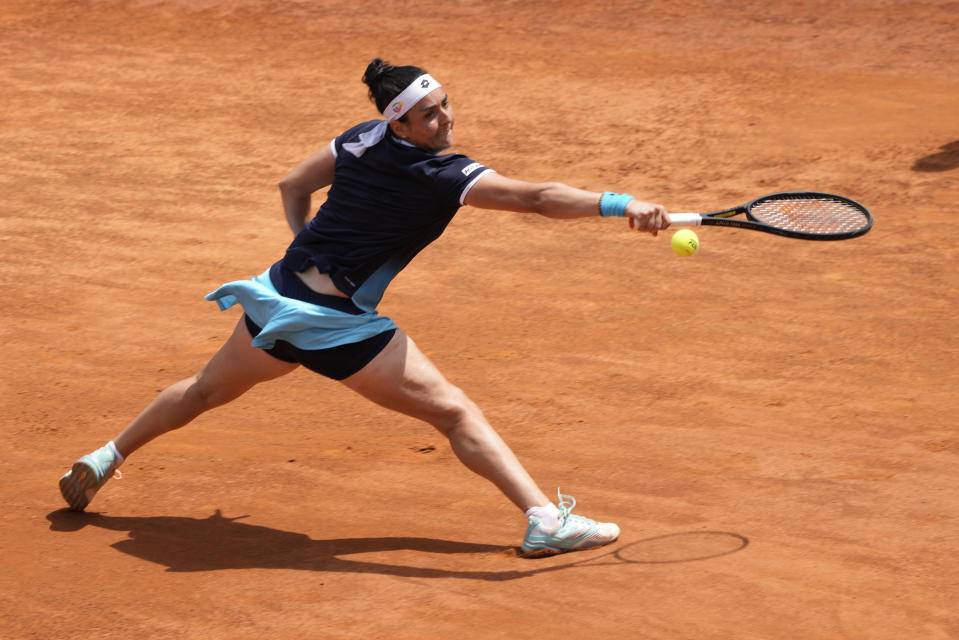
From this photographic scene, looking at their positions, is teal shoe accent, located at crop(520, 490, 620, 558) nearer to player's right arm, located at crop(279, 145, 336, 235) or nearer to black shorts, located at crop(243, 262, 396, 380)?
black shorts, located at crop(243, 262, 396, 380)

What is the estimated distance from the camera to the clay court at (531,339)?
4016 mm

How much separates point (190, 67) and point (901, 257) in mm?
7829

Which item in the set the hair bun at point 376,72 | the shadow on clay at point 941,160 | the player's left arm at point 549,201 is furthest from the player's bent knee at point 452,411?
the shadow on clay at point 941,160

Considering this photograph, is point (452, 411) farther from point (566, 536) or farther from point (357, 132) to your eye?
point (357, 132)

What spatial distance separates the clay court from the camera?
402 centimetres

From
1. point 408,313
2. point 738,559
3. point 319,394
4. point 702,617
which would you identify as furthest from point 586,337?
point 702,617

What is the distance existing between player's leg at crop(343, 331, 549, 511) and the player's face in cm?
69

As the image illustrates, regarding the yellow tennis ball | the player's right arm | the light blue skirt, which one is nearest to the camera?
the light blue skirt

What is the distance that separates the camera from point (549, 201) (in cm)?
389

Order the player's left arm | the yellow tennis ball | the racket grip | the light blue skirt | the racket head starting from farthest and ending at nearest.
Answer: the racket head → the yellow tennis ball → the light blue skirt → the racket grip → the player's left arm

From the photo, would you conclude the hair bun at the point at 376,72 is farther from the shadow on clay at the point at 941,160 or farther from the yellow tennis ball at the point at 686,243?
the shadow on clay at the point at 941,160

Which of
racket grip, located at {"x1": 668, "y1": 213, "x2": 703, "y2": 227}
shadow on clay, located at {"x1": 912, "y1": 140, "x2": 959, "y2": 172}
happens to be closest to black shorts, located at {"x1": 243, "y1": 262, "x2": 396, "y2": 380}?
racket grip, located at {"x1": 668, "y1": 213, "x2": 703, "y2": 227}

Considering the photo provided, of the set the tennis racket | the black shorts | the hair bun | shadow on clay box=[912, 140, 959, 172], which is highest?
shadow on clay box=[912, 140, 959, 172]

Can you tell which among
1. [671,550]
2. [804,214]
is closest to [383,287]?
[671,550]
